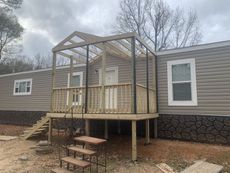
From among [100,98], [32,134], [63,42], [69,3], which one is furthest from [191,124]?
[69,3]

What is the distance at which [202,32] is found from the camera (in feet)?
71.3

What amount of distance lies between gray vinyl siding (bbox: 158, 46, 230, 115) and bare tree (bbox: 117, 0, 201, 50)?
46.6 feet

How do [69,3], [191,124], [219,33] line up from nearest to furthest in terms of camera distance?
1. [191,124]
2. [69,3]
3. [219,33]

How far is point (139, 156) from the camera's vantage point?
6473 mm

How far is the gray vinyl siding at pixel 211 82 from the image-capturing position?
750 cm

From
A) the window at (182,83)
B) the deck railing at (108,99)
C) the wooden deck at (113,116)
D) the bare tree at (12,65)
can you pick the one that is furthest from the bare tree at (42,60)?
the window at (182,83)

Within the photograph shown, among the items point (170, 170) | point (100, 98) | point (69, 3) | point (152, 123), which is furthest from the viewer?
point (69, 3)

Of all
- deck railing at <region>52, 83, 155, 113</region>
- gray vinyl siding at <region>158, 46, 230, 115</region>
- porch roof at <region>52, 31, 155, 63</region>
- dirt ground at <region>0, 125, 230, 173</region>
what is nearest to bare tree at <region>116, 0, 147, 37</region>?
porch roof at <region>52, 31, 155, 63</region>

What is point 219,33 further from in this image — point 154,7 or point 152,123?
point 152,123

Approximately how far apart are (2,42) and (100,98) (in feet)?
67.9

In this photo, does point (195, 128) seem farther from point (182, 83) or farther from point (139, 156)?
point (139, 156)

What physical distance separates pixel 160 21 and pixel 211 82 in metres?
16.0

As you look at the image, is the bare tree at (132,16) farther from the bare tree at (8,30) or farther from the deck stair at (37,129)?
the deck stair at (37,129)

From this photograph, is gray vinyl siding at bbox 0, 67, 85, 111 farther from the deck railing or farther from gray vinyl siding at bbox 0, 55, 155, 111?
the deck railing
